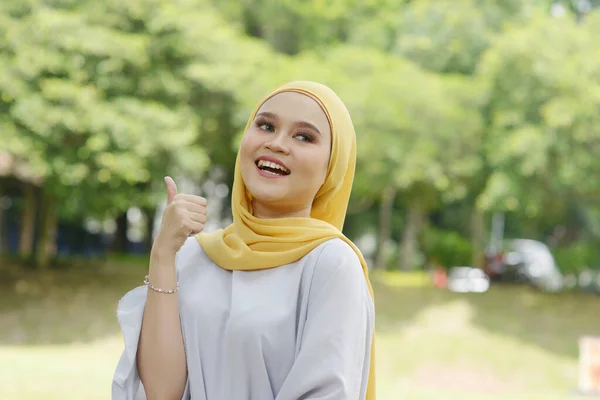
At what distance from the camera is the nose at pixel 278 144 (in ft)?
4.67

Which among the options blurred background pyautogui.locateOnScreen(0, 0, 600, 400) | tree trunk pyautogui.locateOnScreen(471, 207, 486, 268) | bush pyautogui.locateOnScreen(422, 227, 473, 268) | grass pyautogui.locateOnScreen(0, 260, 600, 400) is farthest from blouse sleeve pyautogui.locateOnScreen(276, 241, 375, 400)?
bush pyautogui.locateOnScreen(422, 227, 473, 268)

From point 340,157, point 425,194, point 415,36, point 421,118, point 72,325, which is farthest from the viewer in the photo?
point 425,194

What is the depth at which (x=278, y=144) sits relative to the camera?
1424mm

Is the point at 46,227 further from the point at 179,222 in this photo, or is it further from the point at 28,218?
the point at 179,222

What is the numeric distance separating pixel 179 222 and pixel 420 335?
986cm

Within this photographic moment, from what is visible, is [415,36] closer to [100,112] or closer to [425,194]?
[425,194]

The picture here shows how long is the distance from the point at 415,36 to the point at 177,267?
11.4 meters

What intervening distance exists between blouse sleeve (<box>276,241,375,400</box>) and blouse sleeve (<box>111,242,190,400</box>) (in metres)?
0.26

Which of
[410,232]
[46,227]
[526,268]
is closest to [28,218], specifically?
[46,227]

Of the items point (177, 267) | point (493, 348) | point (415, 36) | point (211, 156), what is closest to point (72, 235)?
point (211, 156)

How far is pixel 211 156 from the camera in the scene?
41.4 feet

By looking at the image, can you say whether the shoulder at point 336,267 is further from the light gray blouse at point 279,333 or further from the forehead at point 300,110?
the forehead at point 300,110

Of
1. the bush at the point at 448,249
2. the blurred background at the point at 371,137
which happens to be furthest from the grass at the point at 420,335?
the bush at the point at 448,249

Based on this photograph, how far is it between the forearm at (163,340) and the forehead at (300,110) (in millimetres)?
326
